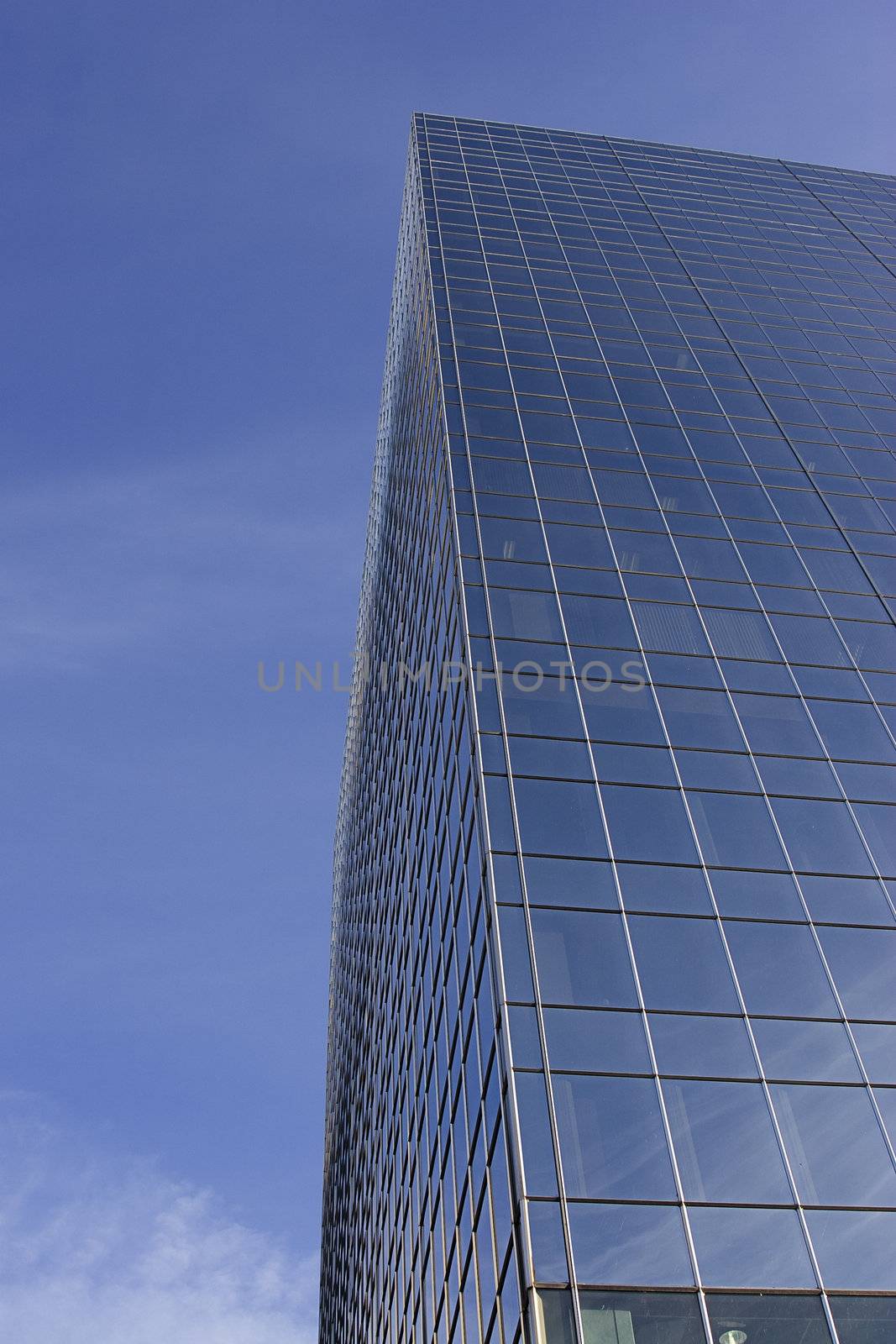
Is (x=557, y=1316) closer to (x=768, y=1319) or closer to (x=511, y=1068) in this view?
(x=768, y=1319)

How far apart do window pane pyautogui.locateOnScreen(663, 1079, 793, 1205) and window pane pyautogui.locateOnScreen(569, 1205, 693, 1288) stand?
842 mm

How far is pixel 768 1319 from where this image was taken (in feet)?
67.3

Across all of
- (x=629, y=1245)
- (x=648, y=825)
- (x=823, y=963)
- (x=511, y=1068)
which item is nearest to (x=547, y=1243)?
(x=629, y=1245)

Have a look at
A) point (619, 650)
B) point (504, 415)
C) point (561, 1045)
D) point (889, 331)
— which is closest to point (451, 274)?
point (504, 415)

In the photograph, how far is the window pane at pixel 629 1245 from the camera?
2066 centimetres

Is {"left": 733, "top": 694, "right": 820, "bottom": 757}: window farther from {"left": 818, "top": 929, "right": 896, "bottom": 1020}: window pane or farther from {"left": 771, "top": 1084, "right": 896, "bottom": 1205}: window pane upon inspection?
{"left": 771, "top": 1084, "right": 896, "bottom": 1205}: window pane

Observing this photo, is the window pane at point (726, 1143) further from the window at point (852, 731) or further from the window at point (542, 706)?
the window at point (852, 731)

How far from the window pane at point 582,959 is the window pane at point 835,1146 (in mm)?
3412

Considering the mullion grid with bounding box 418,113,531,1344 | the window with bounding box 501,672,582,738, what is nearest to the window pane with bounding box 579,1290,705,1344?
the mullion grid with bounding box 418,113,531,1344

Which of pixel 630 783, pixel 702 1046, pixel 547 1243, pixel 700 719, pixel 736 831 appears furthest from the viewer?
pixel 700 719

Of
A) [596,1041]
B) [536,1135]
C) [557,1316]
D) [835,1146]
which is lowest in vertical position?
[557,1316]

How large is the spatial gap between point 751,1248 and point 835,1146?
2895 mm

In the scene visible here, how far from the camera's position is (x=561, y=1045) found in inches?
937

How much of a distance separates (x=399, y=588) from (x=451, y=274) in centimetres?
1281
